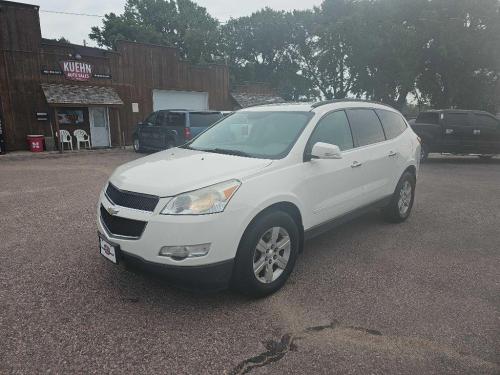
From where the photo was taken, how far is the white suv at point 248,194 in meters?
2.87

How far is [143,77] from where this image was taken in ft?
66.7

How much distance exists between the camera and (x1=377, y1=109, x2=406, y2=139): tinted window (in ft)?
17.1

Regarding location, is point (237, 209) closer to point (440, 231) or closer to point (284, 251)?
point (284, 251)

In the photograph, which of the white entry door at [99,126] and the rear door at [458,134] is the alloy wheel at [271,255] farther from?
the white entry door at [99,126]

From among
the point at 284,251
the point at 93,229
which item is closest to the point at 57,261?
the point at 93,229

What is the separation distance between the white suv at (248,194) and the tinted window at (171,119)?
8789 mm

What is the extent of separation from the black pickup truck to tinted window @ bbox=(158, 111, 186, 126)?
28.2ft

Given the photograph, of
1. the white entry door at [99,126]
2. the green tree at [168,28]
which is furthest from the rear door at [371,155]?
the green tree at [168,28]

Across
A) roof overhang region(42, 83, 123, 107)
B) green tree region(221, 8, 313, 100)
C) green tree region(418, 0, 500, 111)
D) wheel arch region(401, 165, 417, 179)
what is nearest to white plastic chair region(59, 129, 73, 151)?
roof overhang region(42, 83, 123, 107)

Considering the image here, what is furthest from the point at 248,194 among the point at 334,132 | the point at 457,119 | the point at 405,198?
the point at 457,119

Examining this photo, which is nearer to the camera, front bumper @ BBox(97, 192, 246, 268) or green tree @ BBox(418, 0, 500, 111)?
front bumper @ BBox(97, 192, 246, 268)

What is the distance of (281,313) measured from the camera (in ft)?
10.3

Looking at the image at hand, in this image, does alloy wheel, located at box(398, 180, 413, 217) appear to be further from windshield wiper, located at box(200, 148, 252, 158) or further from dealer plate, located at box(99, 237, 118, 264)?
dealer plate, located at box(99, 237, 118, 264)

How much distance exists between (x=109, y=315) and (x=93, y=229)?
250 centimetres
